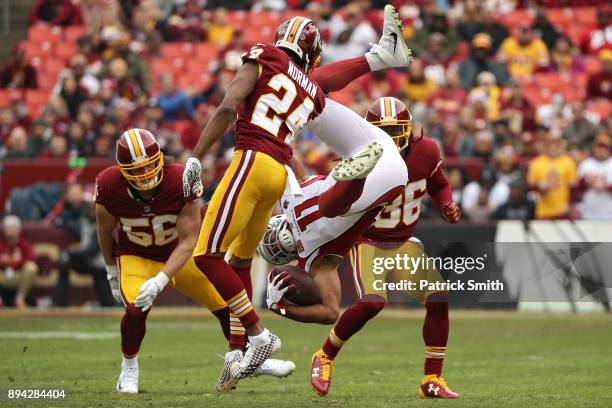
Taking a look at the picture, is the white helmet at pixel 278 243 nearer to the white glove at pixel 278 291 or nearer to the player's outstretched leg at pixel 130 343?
the white glove at pixel 278 291

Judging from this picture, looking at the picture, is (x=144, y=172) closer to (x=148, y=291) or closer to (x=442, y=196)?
(x=148, y=291)

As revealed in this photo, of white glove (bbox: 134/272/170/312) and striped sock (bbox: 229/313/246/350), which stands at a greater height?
white glove (bbox: 134/272/170/312)

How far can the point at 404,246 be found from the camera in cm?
901

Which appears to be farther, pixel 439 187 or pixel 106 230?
pixel 439 187

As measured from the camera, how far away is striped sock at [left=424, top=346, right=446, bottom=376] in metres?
8.76

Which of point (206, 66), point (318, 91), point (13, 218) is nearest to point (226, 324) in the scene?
point (318, 91)

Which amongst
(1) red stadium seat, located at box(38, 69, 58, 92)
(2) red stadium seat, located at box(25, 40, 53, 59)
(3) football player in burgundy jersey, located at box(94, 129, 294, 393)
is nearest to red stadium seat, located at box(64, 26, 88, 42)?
(2) red stadium seat, located at box(25, 40, 53, 59)

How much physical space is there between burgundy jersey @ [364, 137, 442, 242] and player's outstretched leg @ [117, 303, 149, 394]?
66.8 inches

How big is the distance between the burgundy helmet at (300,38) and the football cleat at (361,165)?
0.74 metres

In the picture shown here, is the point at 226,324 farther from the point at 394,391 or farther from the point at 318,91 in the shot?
the point at 318,91

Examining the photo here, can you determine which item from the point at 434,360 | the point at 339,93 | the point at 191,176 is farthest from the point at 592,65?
the point at 191,176

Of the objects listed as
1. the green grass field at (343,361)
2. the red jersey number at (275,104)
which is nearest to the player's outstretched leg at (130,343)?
the green grass field at (343,361)

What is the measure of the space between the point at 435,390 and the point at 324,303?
964mm

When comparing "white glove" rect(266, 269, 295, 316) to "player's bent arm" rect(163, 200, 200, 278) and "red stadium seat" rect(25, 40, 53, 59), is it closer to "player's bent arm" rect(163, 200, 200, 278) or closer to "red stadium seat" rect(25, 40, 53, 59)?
"player's bent arm" rect(163, 200, 200, 278)
